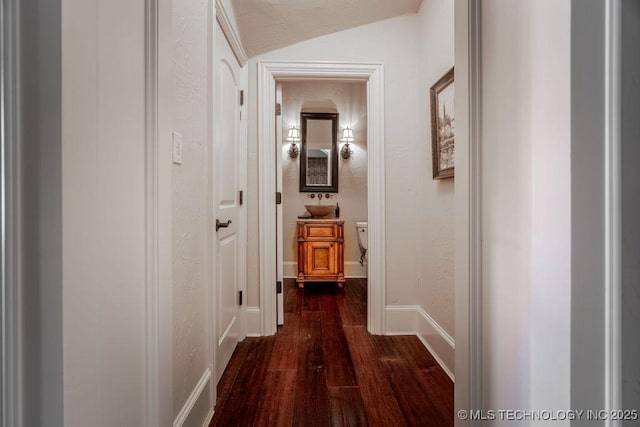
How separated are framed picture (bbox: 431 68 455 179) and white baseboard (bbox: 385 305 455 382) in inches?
38.5

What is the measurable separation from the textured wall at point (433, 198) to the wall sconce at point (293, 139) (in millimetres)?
2166

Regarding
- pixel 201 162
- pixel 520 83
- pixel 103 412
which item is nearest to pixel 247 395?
pixel 103 412

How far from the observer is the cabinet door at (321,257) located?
3.75m

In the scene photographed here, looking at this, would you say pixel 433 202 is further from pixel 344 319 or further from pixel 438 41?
pixel 344 319

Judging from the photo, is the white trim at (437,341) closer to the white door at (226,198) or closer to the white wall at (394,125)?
the white wall at (394,125)

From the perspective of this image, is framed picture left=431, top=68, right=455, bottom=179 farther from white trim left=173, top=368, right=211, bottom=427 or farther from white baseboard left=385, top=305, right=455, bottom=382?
white trim left=173, top=368, right=211, bottom=427

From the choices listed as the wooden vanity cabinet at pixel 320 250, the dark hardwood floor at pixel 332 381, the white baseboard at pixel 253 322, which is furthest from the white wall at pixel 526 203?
the wooden vanity cabinet at pixel 320 250

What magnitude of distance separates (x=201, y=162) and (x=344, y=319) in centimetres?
191

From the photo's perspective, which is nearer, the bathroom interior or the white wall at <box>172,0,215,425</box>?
the white wall at <box>172,0,215,425</box>

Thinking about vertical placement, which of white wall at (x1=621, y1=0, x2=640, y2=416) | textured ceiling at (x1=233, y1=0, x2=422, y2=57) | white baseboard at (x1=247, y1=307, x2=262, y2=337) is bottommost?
white baseboard at (x1=247, y1=307, x2=262, y2=337)

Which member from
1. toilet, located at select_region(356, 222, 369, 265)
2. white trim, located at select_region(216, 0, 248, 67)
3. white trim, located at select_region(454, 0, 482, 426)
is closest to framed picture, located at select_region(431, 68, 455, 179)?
white trim, located at select_region(454, 0, 482, 426)

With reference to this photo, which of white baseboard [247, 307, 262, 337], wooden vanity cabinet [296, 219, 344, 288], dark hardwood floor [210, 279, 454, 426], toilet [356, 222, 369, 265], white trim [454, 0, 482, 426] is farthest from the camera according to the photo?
toilet [356, 222, 369, 265]

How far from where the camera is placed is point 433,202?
7.17 ft

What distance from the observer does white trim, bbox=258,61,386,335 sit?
7.98ft
